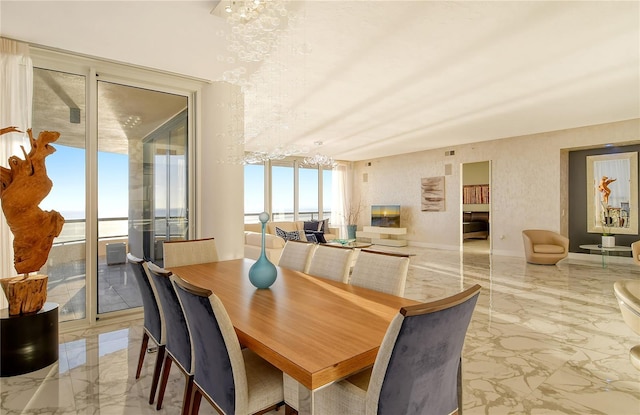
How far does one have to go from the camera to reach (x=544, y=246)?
256 inches

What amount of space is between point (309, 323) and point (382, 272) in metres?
0.74

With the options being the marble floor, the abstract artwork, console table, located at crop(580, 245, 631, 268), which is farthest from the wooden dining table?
the abstract artwork

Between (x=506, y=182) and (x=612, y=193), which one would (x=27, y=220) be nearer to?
(x=506, y=182)

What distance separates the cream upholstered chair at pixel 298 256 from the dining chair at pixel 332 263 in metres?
0.14

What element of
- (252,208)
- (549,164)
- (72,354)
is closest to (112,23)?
(72,354)

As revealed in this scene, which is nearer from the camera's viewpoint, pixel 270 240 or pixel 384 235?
pixel 270 240

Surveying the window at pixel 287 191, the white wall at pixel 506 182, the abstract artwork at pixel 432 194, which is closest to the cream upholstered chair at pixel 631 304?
the white wall at pixel 506 182

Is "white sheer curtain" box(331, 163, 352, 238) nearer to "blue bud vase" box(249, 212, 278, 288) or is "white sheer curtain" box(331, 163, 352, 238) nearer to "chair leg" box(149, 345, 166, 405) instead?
"blue bud vase" box(249, 212, 278, 288)

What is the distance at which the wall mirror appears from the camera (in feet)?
21.2

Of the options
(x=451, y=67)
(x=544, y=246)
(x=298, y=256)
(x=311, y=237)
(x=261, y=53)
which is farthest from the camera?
(x=311, y=237)

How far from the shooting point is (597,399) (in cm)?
207

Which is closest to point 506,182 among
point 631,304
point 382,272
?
point 382,272

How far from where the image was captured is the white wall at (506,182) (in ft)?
22.5

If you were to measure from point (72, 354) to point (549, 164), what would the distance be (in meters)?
8.37
